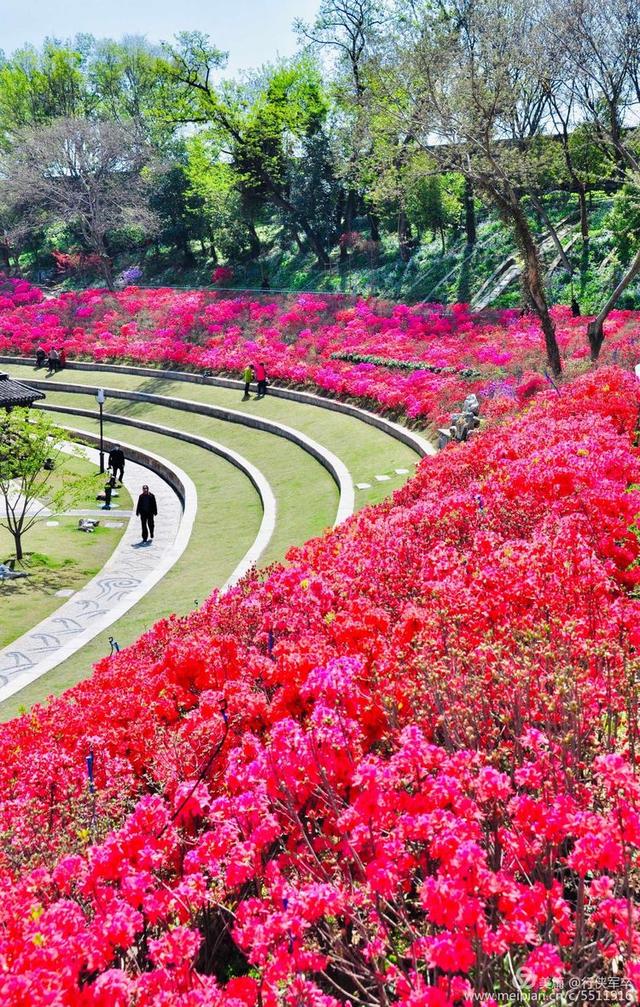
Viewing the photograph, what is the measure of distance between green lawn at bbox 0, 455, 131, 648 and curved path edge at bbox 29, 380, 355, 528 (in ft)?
17.9

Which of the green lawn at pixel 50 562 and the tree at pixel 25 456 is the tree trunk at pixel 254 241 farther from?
the tree at pixel 25 456

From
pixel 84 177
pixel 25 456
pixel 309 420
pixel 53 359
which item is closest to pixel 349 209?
pixel 84 177

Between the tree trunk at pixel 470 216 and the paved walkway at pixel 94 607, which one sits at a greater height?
the tree trunk at pixel 470 216

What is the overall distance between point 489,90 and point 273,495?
12.2 meters

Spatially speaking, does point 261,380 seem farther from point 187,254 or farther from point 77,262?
point 77,262

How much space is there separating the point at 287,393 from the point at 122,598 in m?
15.3

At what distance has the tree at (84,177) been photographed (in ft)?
161

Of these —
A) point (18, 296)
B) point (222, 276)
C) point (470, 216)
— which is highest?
point (470, 216)

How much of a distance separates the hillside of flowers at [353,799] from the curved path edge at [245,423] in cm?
790

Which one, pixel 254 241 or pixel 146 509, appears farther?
pixel 254 241

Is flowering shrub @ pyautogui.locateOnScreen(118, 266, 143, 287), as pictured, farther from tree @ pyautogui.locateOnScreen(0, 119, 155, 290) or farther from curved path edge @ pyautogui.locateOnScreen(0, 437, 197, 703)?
curved path edge @ pyautogui.locateOnScreen(0, 437, 197, 703)

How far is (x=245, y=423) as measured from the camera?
89.7 feet

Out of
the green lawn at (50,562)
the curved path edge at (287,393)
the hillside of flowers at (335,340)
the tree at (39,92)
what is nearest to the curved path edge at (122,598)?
the green lawn at (50,562)

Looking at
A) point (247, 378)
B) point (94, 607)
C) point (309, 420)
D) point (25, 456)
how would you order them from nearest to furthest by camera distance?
point (94, 607) → point (25, 456) → point (309, 420) → point (247, 378)
